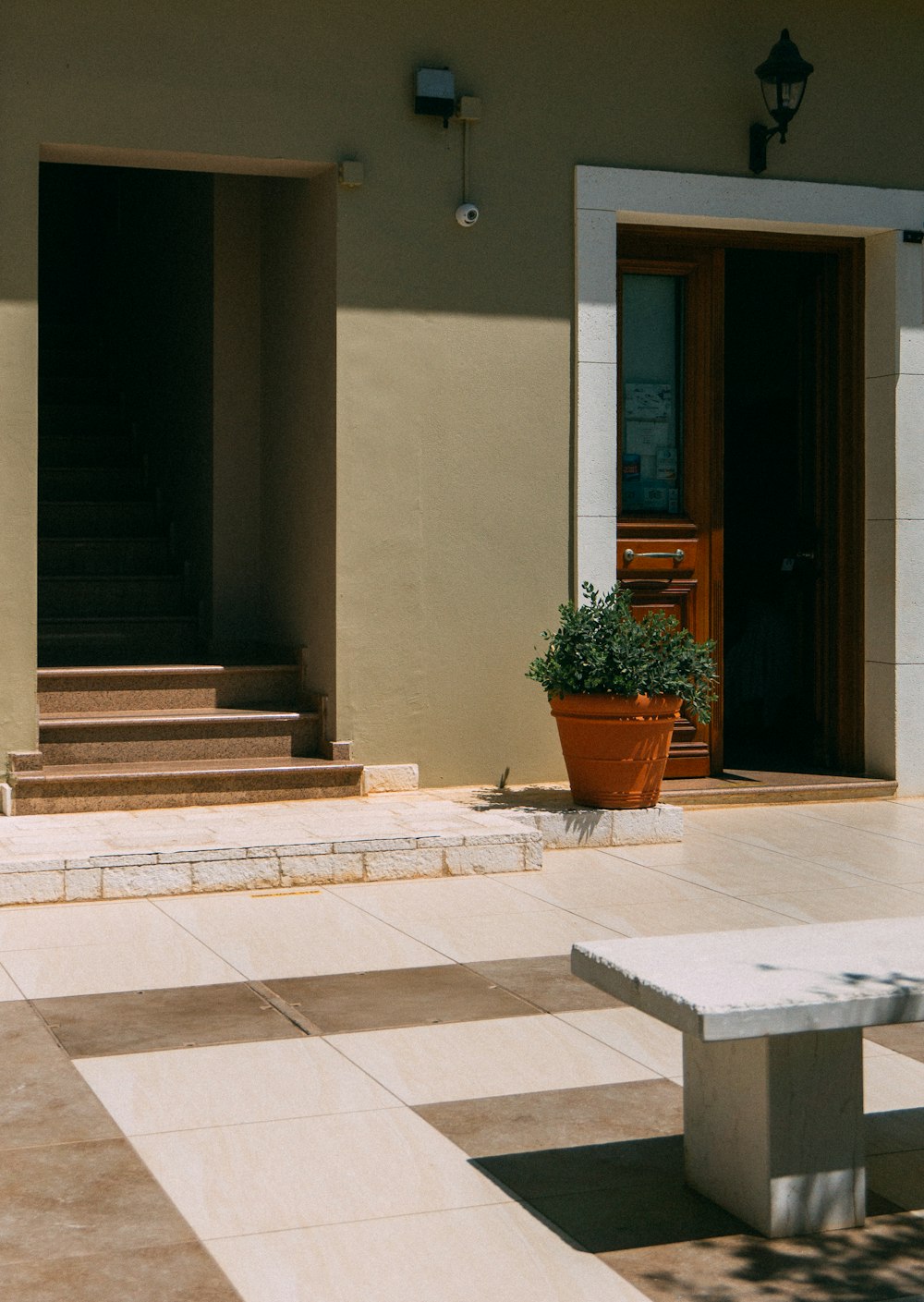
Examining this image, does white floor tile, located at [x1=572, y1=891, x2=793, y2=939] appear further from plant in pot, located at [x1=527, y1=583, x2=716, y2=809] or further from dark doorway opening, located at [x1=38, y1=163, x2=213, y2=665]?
dark doorway opening, located at [x1=38, y1=163, x2=213, y2=665]

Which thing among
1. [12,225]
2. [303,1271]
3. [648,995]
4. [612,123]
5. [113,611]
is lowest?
[303,1271]

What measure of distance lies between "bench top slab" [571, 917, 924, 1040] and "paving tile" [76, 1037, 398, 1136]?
0.77 meters

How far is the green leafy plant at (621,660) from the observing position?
288 inches

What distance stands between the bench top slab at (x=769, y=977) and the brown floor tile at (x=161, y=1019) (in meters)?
1.27

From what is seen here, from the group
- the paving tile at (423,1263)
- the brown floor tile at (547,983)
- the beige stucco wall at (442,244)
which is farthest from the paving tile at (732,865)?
the paving tile at (423,1263)

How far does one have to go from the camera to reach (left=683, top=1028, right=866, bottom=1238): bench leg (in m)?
3.26

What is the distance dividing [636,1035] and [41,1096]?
1563 mm

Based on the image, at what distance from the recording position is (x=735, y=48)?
8539 millimetres

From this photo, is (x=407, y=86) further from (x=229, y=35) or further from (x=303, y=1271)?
(x=303, y=1271)

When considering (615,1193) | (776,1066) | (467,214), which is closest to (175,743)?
(467,214)

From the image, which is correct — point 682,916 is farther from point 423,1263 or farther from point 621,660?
point 423,1263

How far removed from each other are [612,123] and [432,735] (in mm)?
3109

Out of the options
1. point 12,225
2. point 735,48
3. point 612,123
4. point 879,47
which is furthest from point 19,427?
point 879,47

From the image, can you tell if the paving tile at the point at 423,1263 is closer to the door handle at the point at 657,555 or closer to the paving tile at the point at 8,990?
the paving tile at the point at 8,990
